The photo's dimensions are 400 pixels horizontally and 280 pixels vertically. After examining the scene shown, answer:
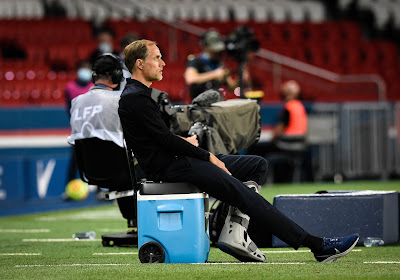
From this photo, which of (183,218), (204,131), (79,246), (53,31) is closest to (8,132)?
(53,31)

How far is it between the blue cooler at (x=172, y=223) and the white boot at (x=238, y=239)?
0.49ft

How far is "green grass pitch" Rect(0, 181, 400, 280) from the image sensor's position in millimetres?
5531

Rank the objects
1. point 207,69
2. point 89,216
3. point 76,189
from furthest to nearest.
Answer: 1. point 76,189
2. point 89,216
3. point 207,69

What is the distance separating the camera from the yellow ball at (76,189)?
42.1 ft

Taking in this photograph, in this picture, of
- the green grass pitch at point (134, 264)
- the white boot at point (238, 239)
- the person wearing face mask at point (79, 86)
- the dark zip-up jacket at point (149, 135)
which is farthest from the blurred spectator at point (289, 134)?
the dark zip-up jacket at point (149, 135)

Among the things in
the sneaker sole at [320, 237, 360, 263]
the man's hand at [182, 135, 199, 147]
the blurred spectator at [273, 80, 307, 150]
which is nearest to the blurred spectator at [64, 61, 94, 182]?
the blurred spectator at [273, 80, 307, 150]

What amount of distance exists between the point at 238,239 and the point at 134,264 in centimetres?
74

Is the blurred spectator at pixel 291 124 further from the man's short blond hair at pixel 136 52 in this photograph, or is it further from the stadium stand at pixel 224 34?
the man's short blond hair at pixel 136 52

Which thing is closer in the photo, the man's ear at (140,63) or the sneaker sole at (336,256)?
the sneaker sole at (336,256)

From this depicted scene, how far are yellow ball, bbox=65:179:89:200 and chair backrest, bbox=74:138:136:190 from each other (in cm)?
505

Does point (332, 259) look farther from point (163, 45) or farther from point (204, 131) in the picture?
point (163, 45)

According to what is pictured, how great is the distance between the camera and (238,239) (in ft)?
20.0

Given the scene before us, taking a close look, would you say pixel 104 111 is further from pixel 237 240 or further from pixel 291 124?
pixel 291 124

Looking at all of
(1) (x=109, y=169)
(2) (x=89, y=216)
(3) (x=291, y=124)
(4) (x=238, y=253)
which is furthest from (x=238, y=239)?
(3) (x=291, y=124)
